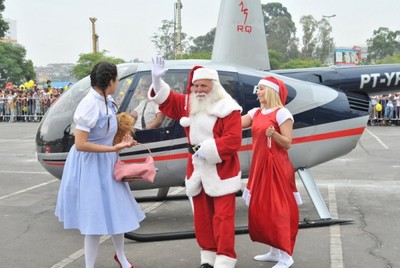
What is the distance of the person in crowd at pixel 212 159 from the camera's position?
13.7ft

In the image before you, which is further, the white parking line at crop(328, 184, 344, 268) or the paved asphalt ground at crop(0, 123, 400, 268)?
the paved asphalt ground at crop(0, 123, 400, 268)

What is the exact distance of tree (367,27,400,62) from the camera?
100m

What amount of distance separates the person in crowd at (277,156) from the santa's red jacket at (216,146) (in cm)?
31

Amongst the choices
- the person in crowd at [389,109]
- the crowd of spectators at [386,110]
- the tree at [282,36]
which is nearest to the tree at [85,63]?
the crowd of spectators at [386,110]

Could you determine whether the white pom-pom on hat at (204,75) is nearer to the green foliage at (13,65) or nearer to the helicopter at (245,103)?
the helicopter at (245,103)

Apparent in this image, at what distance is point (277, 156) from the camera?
451cm

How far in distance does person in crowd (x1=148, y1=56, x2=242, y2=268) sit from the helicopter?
137 centimetres

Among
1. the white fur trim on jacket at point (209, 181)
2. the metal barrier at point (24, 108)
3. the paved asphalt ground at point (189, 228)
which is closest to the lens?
the white fur trim on jacket at point (209, 181)

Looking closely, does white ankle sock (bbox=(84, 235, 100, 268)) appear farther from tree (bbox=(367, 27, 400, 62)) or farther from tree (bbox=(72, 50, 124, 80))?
tree (bbox=(367, 27, 400, 62))

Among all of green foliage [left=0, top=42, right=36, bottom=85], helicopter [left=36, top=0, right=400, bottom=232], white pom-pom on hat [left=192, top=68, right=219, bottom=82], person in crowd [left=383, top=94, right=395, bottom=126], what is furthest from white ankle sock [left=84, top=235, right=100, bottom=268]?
green foliage [left=0, top=42, right=36, bottom=85]

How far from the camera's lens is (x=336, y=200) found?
7.35 meters

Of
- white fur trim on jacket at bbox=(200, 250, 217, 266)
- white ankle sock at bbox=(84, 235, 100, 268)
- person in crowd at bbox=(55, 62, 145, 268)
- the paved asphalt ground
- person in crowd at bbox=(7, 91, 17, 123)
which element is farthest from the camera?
person in crowd at bbox=(7, 91, 17, 123)

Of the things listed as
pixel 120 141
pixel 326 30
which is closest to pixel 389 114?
pixel 120 141

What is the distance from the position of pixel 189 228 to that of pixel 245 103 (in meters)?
1.63
